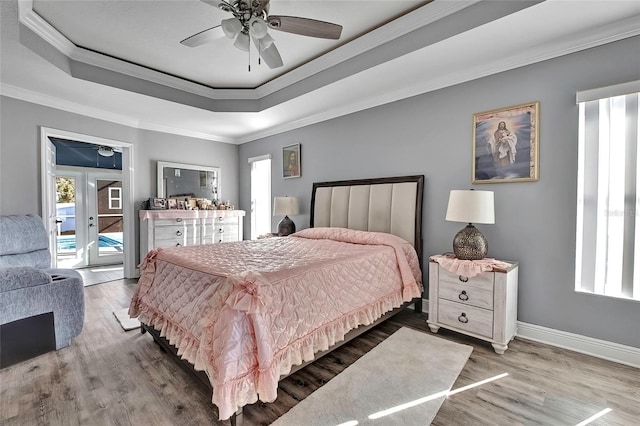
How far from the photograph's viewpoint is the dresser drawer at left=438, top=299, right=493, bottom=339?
89.8 inches

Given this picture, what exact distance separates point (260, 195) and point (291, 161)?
122cm

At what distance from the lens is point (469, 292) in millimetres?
2371

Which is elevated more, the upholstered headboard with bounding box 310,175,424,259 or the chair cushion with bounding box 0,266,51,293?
the upholstered headboard with bounding box 310,175,424,259

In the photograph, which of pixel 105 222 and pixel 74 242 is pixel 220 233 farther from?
pixel 74 242

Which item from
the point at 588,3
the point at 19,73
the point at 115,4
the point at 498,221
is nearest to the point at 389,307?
the point at 498,221

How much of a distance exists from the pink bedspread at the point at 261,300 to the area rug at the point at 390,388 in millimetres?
252

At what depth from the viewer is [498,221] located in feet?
8.75

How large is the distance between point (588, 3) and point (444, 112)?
125cm

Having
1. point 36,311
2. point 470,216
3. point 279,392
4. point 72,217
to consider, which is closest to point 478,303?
point 470,216

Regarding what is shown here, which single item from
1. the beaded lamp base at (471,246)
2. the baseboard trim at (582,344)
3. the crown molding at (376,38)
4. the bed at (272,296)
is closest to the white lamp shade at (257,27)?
the crown molding at (376,38)

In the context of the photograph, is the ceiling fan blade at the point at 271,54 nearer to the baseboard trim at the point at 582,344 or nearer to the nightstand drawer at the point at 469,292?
the nightstand drawer at the point at 469,292

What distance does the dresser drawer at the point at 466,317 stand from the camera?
228cm

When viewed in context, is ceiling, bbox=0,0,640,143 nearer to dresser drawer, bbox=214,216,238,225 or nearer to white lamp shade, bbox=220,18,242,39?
white lamp shade, bbox=220,18,242,39

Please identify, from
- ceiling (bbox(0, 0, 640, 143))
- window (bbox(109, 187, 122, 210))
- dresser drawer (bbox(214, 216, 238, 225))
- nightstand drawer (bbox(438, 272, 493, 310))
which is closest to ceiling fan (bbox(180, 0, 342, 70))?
ceiling (bbox(0, 0, 640, 143))
